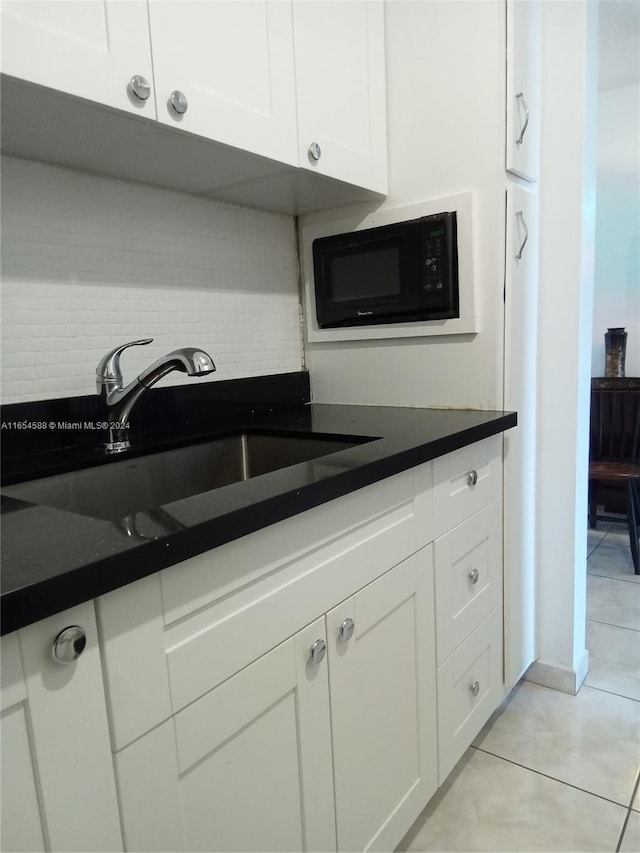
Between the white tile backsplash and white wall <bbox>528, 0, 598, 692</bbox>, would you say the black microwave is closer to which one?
the white tile backsplash

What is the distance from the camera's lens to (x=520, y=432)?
64.6 inches

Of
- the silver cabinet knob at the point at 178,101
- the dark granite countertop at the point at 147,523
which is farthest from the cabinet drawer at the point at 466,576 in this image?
the silver cabinet knob at the point at 178,101

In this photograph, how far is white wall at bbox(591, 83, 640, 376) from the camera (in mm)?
3354

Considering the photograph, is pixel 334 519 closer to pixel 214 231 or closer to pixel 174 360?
pixel 174 360

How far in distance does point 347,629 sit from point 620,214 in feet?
11.1

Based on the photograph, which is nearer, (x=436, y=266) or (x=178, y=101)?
(x=178, y=101)

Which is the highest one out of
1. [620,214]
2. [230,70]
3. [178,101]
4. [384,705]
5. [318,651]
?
[620,214]

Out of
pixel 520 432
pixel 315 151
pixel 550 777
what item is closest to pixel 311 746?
pixel 550 777

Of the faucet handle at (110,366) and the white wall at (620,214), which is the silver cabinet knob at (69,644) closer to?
the faucet handle at (110,366)

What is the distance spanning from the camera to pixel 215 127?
113 cm

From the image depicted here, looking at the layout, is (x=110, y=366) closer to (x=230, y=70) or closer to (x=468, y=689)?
(x=230, y=70)

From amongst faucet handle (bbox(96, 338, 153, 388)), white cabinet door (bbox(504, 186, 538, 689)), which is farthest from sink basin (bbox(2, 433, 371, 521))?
white cabinet door (bbox(504, 186, 538, 689))

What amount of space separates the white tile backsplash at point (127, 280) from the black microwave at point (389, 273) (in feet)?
0.51

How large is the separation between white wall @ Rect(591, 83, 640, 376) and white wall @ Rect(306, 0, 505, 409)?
2.39m
